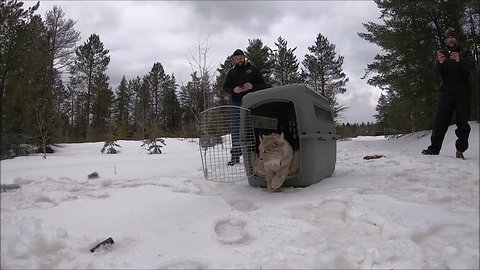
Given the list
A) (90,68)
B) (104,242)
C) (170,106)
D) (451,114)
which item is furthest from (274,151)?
(170,106)

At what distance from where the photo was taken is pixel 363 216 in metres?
2.30

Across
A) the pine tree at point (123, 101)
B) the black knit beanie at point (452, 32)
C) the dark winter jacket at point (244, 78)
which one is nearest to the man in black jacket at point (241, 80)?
the dark winter jacket at point (244, 78)

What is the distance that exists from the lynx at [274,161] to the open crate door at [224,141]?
183 mm

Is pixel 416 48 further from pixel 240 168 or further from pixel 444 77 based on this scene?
pixel 240 168

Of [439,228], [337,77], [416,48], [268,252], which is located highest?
[337,77]

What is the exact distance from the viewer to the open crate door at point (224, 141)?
3.36 meters

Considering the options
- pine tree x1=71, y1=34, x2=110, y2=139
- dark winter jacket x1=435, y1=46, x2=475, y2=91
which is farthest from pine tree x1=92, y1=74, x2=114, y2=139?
dark winter jacket x1=435, y1=46, x2=475, y2=91

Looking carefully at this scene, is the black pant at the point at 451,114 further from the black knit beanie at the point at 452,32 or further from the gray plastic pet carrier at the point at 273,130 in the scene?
the gray plastic pet carrier at the point at 273,130

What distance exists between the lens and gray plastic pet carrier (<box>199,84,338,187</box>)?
3238 millimetres

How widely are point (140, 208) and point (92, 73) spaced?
31.4m

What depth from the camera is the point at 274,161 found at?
310cm

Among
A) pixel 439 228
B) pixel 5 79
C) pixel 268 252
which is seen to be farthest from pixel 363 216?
pixel 5 79

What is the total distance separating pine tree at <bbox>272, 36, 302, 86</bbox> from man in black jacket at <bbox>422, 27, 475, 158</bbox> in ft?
58.6

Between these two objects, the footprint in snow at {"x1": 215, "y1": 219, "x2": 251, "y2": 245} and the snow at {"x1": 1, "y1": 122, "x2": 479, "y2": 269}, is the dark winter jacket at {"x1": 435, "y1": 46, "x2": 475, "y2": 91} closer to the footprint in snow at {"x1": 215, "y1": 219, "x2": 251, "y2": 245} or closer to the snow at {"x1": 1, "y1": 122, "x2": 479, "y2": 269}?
the snow at {"x1": 1, "y1": 122, "x2": 479, "y2": 269}
